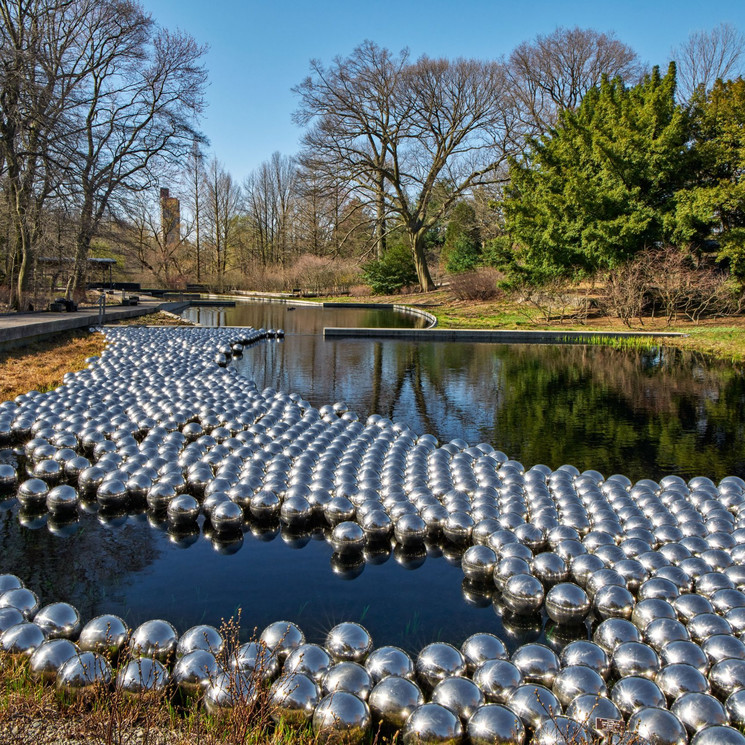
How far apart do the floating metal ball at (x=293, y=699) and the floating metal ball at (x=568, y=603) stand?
1.86 meters

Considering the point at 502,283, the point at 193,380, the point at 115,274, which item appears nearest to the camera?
the point at 193,380

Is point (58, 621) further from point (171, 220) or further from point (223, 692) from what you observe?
point (171, 220)

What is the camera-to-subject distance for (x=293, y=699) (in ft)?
9.64

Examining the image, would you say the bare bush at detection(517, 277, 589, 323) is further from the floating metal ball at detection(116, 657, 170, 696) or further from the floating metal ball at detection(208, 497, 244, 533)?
the floating metal ball at detection(116, 657, 170, 696)

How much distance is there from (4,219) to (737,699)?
25446 millimetres

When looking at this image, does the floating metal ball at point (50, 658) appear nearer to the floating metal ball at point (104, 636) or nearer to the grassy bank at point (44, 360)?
the floating metal ball at point (104, 636)

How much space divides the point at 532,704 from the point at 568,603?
4.19ft

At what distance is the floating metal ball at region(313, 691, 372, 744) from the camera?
280cm

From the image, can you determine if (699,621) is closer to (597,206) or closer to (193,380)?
(193,380)

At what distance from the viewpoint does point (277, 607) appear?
175 inches

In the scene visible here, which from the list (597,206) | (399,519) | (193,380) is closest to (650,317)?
(597,206)

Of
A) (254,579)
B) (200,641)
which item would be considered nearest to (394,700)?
(200,641)

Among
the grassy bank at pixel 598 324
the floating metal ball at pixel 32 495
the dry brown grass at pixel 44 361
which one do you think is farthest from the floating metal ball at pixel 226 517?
the grassy bank at pixel 598 324

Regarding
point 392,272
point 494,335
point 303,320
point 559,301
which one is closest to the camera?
point 494,335
